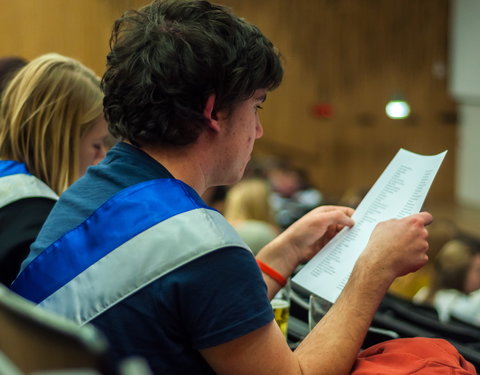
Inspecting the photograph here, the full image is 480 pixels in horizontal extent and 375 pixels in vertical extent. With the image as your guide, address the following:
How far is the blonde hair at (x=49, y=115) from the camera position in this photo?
180 centimetres

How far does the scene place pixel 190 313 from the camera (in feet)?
3.52

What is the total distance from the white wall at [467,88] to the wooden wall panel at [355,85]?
239 millimetres

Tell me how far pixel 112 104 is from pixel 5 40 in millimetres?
7030

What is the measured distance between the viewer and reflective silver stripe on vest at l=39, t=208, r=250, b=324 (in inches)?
42.5

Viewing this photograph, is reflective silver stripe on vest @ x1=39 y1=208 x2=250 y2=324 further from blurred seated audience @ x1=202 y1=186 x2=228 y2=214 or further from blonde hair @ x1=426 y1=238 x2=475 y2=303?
blurred seated audience @ x1=202 y1=186 x2=228 y2=214

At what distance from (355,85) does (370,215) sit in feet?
32.0

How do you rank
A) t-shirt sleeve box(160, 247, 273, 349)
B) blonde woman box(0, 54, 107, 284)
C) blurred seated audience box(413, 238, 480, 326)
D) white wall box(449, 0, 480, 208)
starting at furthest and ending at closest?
white wall box(449, 0, 480, 208) → blurred seated audience box(413, 238, 480, 326) → blonde woman box(0, 54, 107, 284) → t-shirt sleeve box(160, 247, 273, 349)

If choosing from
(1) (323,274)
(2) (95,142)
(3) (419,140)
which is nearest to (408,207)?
(1) (323,274)

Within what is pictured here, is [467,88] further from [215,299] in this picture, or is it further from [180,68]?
[215,299]

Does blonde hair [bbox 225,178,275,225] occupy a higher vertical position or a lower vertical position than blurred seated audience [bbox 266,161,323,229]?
higher

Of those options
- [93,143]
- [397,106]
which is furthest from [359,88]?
[93,143]

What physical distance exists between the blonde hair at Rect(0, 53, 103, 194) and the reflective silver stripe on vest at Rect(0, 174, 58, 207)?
0.13 m

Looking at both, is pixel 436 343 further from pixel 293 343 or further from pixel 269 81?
pixel 269 81

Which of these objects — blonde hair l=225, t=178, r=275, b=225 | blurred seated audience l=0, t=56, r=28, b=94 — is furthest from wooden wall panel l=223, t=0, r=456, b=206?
blurred seated audience l=0, t=56, r=28, b=94
